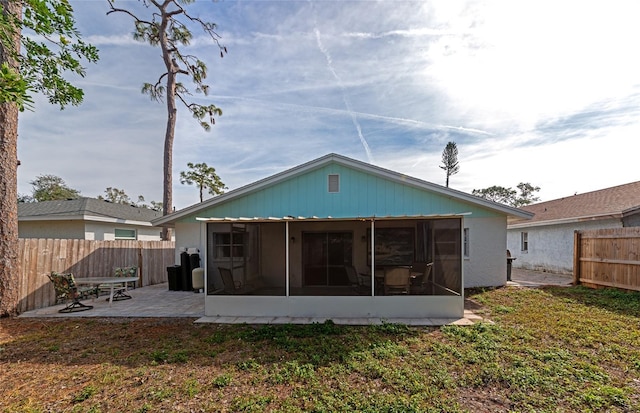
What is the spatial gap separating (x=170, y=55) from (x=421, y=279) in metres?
16.4

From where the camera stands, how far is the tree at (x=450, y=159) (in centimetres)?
2990

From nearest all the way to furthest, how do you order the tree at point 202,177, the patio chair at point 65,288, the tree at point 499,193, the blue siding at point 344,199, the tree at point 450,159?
the patio chair at point 65,288, the blue siding at point 344,199, the tree at point 202,177, the tree at point 450,159, the tree at point 499,193

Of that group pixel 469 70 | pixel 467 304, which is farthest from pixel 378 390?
pixel 469 70

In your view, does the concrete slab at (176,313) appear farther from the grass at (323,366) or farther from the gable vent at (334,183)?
the gable vent at (334,183)

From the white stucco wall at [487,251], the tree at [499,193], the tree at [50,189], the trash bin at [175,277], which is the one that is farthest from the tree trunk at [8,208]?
the tree at [499,193]

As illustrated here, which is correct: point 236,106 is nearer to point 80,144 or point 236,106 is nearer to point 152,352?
point 80,144

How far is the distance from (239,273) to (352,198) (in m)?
4.20

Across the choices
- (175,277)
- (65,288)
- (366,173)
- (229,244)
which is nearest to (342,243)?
(366,173)

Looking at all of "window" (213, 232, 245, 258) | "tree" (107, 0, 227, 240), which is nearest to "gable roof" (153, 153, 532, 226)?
"window" (213, 232, 245, 258)

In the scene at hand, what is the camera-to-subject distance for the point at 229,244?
7.19 m

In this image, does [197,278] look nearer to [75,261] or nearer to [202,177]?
[75,261]

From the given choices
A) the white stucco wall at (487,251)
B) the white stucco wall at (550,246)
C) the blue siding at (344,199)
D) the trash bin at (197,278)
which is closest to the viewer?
the trash bin at (197,278)

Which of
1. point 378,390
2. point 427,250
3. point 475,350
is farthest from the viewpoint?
point 427,250

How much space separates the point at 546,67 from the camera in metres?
8.08
